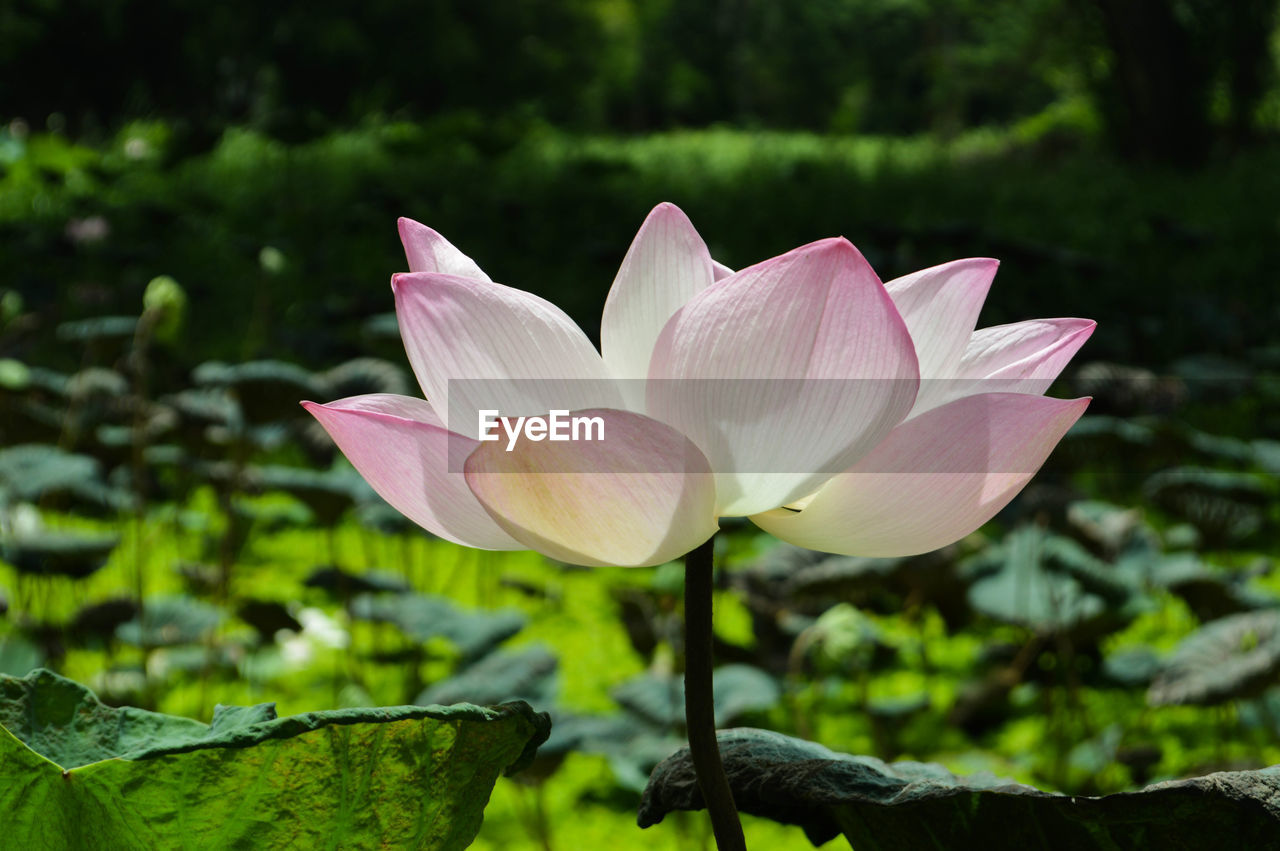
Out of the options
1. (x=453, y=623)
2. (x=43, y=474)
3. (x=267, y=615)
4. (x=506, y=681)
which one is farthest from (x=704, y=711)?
(x=43, y=474)

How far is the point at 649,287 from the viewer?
10.9 inches

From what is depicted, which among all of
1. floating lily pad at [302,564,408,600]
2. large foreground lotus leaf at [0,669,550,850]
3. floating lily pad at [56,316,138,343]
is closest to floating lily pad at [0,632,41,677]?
floating lily pad at [302,564,408,600]

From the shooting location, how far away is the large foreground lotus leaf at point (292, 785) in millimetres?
223

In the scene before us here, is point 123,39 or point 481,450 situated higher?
point 123,39

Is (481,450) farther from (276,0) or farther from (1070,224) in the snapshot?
(276,0)

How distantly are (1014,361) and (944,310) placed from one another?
22 millimetres

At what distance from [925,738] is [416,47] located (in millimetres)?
12259

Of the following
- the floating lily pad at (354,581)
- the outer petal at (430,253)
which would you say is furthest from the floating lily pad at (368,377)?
the outer petal at (430,253)

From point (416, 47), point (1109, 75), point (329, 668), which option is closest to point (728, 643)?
point (329, 668)

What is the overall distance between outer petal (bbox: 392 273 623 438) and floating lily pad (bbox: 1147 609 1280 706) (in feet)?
2.48

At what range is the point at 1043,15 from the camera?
9.27 meters

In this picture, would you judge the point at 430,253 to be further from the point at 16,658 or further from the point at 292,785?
the point at 16,658

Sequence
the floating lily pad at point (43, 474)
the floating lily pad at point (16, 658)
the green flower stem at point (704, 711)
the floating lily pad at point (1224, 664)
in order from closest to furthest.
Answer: the green flower stem at point (704, 711) < the floating lily pad at point (1224, 664) < the floating lily pad at point (16, 658) < the floating lily pad at point (43, 474)

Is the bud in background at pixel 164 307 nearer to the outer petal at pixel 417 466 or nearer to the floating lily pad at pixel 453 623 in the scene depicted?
the floating lily pad at pixel 453 623
